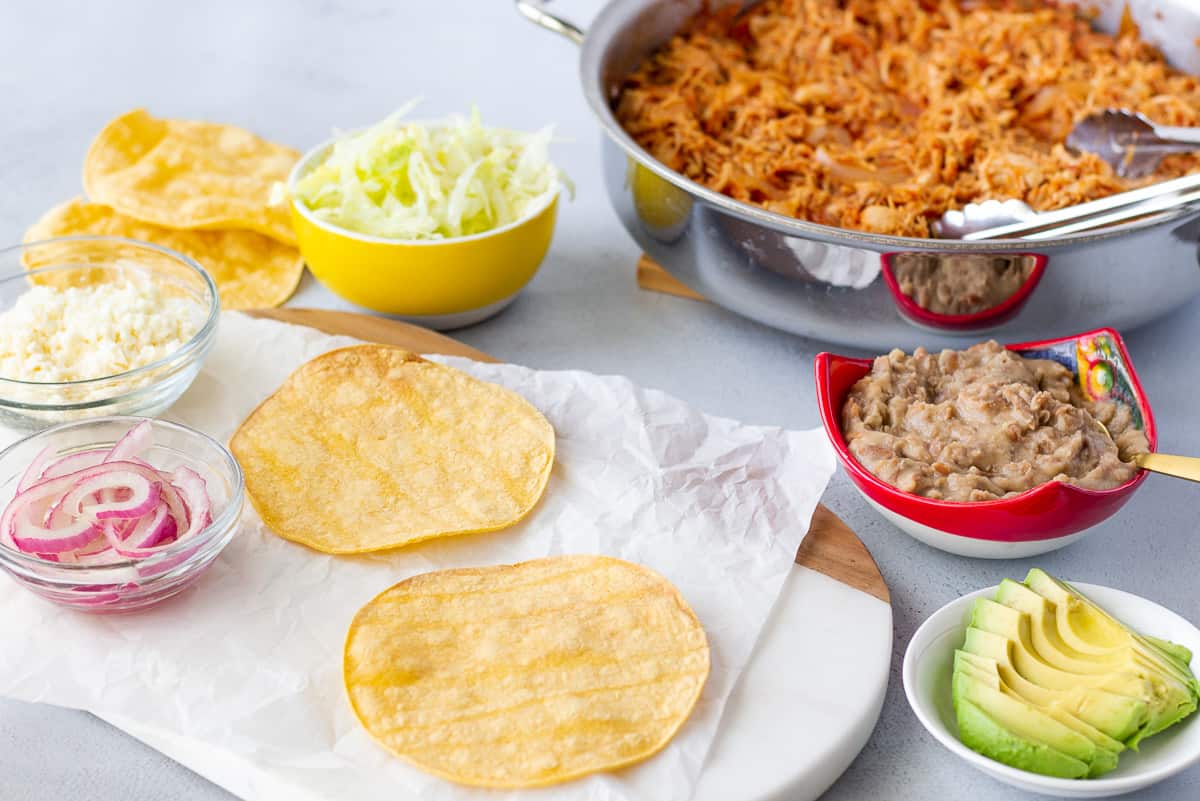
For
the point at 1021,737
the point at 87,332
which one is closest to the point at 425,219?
the point at 87,332

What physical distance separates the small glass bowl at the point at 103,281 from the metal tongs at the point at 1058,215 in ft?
6.02

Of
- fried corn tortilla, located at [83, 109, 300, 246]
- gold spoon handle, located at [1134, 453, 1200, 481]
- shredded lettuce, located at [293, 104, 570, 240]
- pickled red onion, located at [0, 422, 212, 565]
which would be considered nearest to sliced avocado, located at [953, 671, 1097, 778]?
gold spoon handle, located at [1134, 453, 1200, 481]

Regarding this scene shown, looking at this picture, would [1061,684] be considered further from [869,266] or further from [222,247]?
[222,247]

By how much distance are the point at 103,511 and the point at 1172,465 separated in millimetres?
2068

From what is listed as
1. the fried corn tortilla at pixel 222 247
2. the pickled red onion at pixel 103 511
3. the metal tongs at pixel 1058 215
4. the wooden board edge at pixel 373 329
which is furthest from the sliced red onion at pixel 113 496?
the metal tongs at pixel 1058 215

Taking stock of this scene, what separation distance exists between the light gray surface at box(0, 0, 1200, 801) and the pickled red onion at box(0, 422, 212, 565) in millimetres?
315

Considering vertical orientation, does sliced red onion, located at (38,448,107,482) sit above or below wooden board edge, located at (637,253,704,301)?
above

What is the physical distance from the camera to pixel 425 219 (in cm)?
322

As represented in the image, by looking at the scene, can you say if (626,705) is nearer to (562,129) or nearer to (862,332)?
(862,332)

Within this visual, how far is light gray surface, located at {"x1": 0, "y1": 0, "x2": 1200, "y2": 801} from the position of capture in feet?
7.28

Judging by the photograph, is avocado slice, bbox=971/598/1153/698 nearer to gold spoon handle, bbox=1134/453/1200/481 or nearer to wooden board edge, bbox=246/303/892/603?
wooden board edge, bbox=246/303/892/603

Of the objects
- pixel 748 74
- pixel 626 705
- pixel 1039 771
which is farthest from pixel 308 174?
pixel 1039 771

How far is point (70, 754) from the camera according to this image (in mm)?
2213

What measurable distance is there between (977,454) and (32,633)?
1858 millimetres
